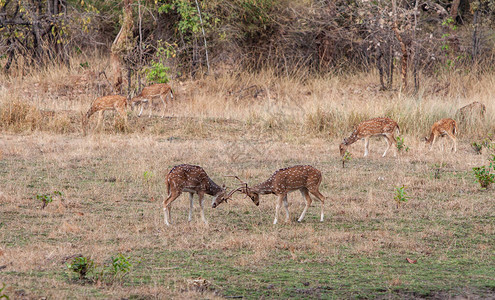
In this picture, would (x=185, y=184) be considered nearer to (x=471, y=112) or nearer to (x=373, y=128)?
(x=373, y=128)

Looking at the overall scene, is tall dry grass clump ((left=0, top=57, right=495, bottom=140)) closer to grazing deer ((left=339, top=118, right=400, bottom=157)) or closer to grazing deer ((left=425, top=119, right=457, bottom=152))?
grazing deer ((left=425, top=119, right=457, bottom=152))

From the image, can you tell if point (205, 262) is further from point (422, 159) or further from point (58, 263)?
point (422, 159)

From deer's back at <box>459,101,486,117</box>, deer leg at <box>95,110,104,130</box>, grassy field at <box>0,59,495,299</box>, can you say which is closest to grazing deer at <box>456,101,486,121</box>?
deer's back at <box>459,101,486,117</box>

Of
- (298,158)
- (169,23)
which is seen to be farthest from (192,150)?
(169,23)

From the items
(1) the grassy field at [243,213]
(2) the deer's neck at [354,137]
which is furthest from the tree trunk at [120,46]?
(2) the deer's neck at [354,137]

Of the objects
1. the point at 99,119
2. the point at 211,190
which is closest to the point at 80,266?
the point at 211,190

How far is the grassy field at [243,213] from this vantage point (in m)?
6.23

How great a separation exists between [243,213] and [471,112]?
9991mm

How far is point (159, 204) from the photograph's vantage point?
9703 millimetres

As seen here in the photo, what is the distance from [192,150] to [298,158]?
2.23 m

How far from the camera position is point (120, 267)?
19.7 feet

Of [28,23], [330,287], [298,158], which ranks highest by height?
[28,23]

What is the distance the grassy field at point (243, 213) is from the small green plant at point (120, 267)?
8 cm

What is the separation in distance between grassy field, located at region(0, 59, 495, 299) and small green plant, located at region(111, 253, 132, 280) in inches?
3.0
